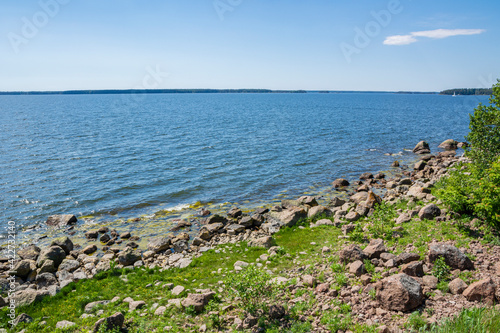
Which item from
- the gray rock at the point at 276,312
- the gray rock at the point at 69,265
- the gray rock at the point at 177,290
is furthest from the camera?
the gray rock at the point at 69,265

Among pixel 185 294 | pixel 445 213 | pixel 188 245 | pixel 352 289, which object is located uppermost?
pixel 445 213

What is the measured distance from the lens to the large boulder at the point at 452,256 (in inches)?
440

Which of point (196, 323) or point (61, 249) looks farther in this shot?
point (61, 249)

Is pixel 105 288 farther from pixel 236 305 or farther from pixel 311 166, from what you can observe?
pixel 311 166

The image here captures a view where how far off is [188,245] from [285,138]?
41.8m

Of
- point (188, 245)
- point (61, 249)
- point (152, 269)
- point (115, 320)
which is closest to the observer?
point (115, 320)

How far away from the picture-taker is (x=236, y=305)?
11.5 meters

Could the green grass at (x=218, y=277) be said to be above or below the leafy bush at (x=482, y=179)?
below

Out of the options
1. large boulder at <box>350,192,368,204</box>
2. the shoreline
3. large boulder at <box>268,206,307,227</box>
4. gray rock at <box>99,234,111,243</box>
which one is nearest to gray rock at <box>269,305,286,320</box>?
large boulder at <box>268,206,307,227</box>

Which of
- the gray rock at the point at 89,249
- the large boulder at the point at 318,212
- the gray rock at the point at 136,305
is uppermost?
the large boulder at the point at 318,212

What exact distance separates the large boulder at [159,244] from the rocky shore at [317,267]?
0.07 m

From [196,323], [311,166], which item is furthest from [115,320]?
[311,166]

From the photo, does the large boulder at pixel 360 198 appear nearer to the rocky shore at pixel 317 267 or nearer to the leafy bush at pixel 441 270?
the rocky shore at pixel 317 267

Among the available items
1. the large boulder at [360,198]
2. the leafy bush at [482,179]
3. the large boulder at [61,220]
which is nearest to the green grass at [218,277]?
the leafy bush at [482,179]
